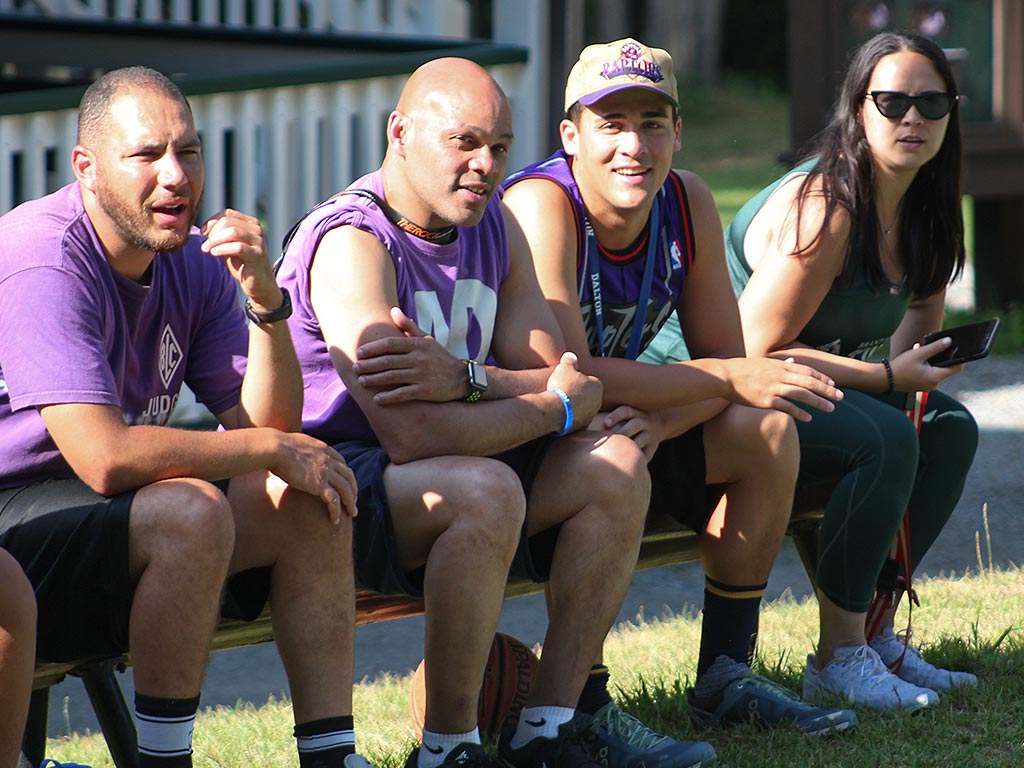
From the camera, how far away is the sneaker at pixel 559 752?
10.6 feet

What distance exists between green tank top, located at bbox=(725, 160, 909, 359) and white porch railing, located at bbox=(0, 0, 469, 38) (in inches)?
176

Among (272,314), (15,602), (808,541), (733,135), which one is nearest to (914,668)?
(808,541)

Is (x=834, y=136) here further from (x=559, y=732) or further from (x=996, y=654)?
(x=559, y=732)

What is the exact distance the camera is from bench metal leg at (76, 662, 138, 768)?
10.9 feet

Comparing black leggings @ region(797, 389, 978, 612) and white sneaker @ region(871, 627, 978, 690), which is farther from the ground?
black leggings @ region(797, 389, 978, 612)

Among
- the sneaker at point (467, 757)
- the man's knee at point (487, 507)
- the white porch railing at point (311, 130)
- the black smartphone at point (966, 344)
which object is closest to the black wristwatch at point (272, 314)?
the man's knee at point (487, 507)

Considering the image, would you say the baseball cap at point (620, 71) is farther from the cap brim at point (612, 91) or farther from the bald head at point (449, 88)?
the bald head at point (449, 88)

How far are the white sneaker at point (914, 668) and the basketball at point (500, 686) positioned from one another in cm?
96

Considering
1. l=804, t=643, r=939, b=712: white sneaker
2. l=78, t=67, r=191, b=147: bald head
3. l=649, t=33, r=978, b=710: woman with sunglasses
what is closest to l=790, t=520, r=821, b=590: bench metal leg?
l=649, t=33, r=978, b=710: woman with sunglasses

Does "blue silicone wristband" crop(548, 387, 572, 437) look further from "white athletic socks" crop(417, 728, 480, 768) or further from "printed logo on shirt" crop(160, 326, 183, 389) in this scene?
"printed logo on shirt" crop(160, 326, 183, 389)

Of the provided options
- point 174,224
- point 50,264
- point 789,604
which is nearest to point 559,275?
point 174,224

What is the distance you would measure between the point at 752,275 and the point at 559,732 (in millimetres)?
1517

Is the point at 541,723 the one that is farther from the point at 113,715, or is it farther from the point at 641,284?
the point at 641,284

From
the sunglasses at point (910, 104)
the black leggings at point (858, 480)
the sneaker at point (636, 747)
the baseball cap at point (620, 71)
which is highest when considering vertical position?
the baseball cap at point (620, 71)
